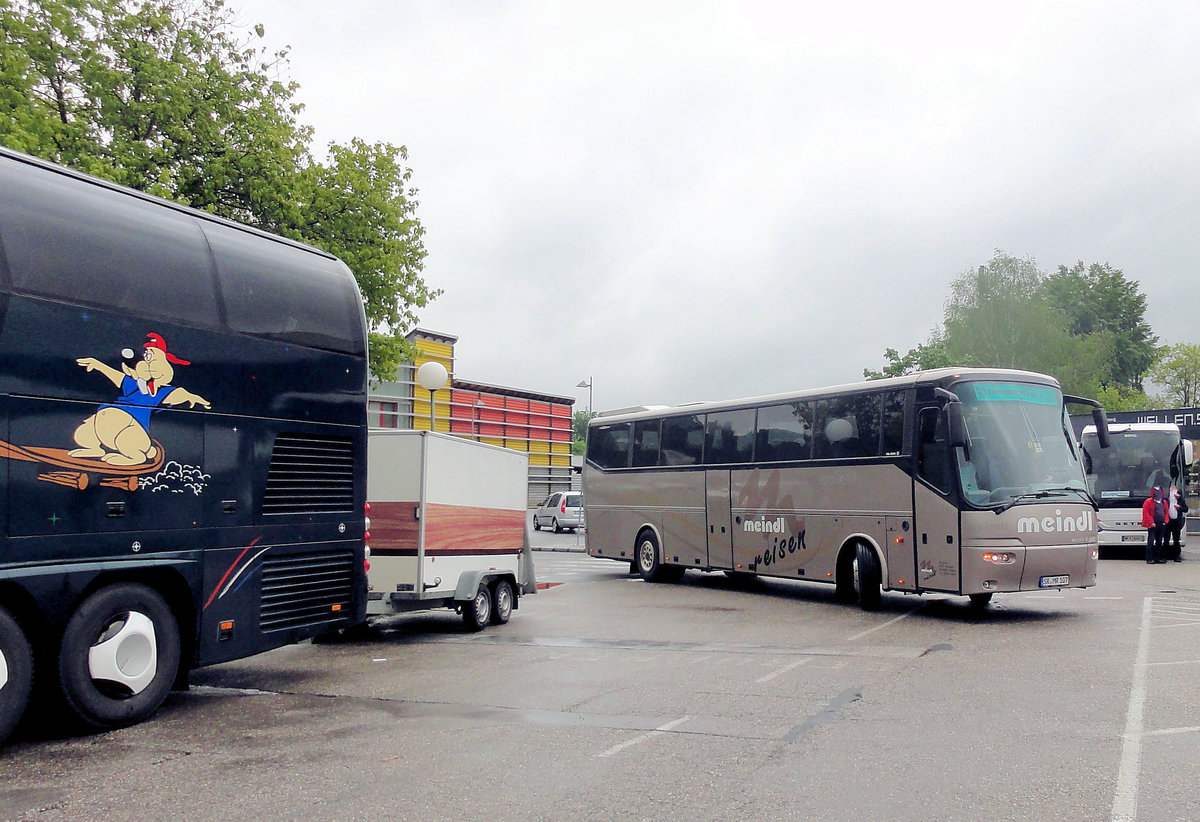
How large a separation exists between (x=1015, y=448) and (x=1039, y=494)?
0.67 metres

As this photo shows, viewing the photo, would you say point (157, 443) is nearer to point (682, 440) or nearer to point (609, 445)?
point (682, 440)

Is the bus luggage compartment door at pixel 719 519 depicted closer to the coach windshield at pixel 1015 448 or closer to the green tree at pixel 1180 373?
the coach windshield at pixel 1015 448

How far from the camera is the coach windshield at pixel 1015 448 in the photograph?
1356cm

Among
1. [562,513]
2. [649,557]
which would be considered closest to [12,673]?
[649,557]

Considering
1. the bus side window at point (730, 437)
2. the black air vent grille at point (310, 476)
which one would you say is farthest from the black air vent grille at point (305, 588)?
the bus side window at point (730, 437)

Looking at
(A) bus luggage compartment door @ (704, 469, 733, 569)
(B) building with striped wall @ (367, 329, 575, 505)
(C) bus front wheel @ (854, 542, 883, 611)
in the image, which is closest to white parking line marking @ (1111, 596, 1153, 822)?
(C) bus front wheel @ (854, 542, 883, 611)

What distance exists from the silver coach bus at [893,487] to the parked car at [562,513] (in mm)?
25521

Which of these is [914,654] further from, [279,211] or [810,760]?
[279,211]

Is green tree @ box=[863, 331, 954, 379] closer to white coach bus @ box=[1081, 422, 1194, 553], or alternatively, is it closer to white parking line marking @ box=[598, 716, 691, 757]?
white coach bus @ box=[1081, 422, 1194, 553]

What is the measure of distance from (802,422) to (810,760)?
10.9 metres

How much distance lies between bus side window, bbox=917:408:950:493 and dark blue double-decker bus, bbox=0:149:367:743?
26.3 feet

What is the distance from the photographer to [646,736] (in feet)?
22.6

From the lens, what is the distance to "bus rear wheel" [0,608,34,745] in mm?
6461

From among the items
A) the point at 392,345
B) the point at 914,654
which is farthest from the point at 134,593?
the point at 392,345
